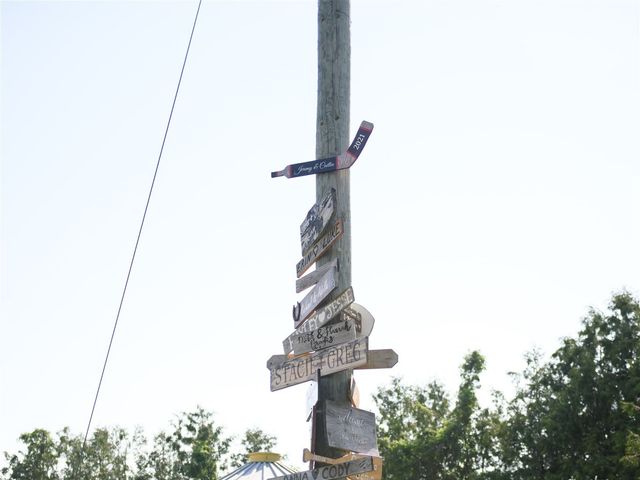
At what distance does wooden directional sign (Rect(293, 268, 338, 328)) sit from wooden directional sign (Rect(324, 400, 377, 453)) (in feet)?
2.54

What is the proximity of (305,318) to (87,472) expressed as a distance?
5714 centimetres

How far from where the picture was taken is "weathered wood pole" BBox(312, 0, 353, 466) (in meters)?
6.25

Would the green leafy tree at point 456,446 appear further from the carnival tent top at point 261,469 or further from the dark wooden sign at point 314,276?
the dark wooden sign at point 314,276

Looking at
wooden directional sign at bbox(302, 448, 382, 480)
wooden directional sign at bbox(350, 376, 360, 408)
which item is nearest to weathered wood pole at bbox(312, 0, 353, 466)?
wooden directional sign at bbox(350, 376, 360, 408)

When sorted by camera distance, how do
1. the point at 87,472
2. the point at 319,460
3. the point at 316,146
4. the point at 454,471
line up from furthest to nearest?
1. the point at 87,472
2. the point at 454,471
3. the point at 316,146
4. the point at 319,460

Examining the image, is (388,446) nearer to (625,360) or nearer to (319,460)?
(625,360)

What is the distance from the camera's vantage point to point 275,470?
18422mm

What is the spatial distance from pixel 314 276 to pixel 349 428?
118 centimetres

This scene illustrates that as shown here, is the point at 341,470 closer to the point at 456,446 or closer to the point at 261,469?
the point at 261,469

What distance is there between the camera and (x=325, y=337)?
610 centimetres

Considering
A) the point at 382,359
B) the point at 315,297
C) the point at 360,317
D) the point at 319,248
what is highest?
the point at 319,248

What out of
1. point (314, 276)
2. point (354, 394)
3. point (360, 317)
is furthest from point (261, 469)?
point (360, 317)

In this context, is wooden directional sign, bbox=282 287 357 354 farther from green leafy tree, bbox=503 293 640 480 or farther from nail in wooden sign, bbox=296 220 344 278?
green leafy tree, bbox=503 293 640 480

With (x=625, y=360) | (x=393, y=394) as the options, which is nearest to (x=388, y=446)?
(x=393, y=394)
